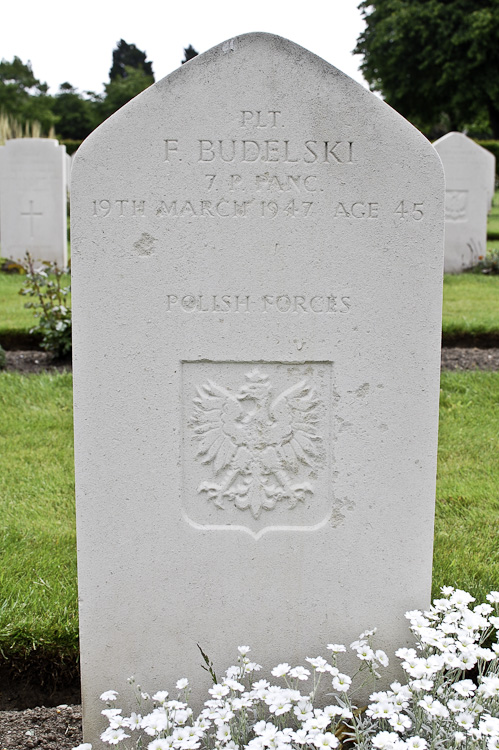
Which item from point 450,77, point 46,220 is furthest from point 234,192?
point 450,77

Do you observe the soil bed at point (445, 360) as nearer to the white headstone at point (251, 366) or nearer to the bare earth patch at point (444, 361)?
the bare earth patch at point (444, 361)

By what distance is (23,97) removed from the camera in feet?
133

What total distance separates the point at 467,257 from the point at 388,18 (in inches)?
821

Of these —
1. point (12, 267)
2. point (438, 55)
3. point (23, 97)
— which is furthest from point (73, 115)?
point (12, 267)

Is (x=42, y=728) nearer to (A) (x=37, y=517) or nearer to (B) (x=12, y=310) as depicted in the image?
(A) (x=37, y=517)

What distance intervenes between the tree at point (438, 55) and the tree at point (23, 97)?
1499 cm

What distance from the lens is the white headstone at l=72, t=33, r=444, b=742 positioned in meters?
2.05

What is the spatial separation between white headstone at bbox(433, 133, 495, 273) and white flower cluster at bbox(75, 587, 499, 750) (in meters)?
9.10

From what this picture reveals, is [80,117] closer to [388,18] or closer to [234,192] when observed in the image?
[388,18]

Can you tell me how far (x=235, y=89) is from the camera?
6.69 feet

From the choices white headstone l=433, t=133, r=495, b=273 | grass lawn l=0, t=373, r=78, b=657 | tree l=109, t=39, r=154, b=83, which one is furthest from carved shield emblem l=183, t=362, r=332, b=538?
tree l=109, t=39, r=154, b=83

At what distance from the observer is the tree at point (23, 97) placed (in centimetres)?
3528

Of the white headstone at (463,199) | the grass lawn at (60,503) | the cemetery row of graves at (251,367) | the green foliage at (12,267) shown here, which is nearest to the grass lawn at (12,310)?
the green foliage at (12,267)

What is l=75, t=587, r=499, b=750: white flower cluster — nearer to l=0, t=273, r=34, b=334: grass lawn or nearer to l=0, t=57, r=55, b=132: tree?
l=0, t=273, r=34, b=334: grass lawn
